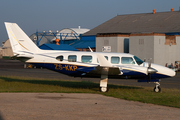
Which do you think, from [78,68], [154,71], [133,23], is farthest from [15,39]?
[133,23]

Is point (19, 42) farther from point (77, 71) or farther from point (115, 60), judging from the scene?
point (115, 60)

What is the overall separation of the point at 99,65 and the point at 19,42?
7234 millimetres

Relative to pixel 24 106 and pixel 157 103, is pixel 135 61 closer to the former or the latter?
pixel 157 103

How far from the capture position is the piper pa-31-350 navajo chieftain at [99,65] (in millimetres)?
17125

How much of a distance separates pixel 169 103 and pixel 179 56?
37344mm

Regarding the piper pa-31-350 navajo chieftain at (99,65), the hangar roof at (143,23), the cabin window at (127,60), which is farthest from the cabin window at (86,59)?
the hangar roof at (143,23)

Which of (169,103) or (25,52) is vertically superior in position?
(25,52)

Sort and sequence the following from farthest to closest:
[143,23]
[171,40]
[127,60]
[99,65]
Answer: [143,23]
[171,40]
[127,60]
[99,65]

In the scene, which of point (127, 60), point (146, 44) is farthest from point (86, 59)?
point (146, 44)

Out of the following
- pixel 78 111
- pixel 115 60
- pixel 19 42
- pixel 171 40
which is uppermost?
pixel 171 40

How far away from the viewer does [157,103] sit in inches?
511

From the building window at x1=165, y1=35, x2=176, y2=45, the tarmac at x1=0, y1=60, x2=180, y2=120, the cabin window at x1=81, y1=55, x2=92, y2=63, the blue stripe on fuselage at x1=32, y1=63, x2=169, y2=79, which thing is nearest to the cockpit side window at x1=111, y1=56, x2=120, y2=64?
the blue stripe on fuselage at x1=32, y1=63, x2=169, y2=79

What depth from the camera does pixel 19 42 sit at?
19531mm

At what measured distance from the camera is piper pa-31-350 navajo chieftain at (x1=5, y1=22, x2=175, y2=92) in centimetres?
1712
